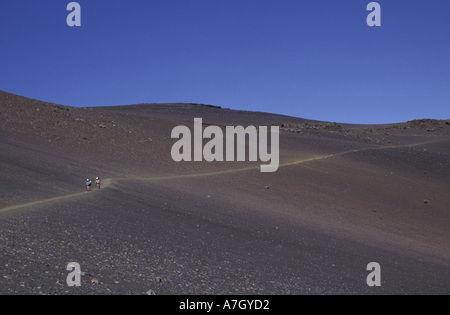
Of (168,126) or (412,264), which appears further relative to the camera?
(168,126)

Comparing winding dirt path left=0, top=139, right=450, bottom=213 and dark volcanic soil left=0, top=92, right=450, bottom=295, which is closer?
dark volcanic soil left=0, top=92, right=450, bottom=295

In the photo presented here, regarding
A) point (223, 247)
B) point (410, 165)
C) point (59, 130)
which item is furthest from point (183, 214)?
point (410, 165)

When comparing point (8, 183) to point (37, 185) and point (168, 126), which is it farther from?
point (168, 126)

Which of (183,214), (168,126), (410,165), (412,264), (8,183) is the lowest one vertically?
(412,264)

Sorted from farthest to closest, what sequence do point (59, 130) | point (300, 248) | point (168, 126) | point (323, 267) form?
point (168, 126)
point (59, 130)
point (300, 248)
point (323, 267)

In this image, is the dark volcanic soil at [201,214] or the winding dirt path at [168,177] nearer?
the dark volcanic soil at [201,214]

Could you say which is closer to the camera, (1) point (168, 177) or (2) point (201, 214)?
(2) point (201, 214)

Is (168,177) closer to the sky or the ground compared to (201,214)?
closer to the sky

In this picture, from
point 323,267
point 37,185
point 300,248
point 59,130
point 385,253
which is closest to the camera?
point 323,267
